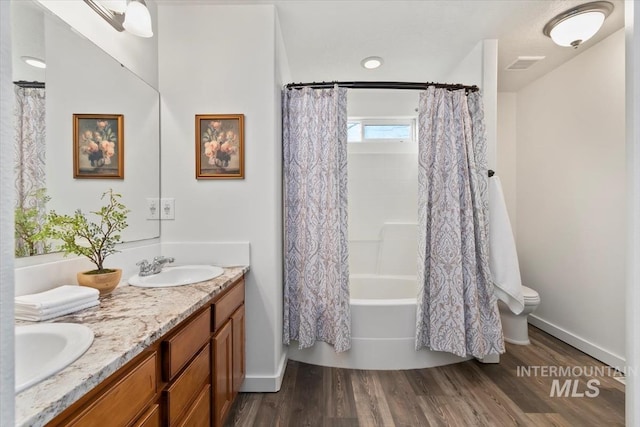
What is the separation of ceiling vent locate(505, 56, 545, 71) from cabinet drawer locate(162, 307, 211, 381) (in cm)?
314

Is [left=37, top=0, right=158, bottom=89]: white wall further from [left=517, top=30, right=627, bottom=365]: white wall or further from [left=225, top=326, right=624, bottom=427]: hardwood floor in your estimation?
[left=517, top=30, right=627, bottom=365]: white wall

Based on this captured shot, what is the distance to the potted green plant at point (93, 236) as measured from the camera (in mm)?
1160

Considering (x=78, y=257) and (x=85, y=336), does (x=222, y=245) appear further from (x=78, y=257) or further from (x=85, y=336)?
(x=85, y=336)

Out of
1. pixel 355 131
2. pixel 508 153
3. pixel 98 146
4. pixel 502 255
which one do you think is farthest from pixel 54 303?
pixel 508 153

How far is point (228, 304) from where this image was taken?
153cm

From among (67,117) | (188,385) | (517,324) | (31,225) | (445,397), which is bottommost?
(445,397)

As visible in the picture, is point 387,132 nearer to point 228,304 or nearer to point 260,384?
point 228,304

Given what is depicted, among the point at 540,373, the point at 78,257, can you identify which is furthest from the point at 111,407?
the point at 540,373

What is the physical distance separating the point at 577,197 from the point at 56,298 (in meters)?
3.46

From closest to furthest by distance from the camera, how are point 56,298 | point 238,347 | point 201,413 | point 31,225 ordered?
point 56,298 < point 31,225 < point 201,413 < point 238,347

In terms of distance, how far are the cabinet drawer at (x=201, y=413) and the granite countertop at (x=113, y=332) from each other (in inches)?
15.3

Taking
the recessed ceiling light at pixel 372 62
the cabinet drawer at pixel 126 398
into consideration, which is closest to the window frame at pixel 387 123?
the recessed ceiling light at pixel 372 62

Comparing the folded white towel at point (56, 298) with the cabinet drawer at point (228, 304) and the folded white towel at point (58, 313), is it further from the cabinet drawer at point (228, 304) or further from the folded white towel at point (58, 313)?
the cabinet drawer at point (228, 304)

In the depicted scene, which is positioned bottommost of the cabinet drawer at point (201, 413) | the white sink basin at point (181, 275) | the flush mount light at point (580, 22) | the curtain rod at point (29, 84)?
the cabinet drawer at point (201, 413)
